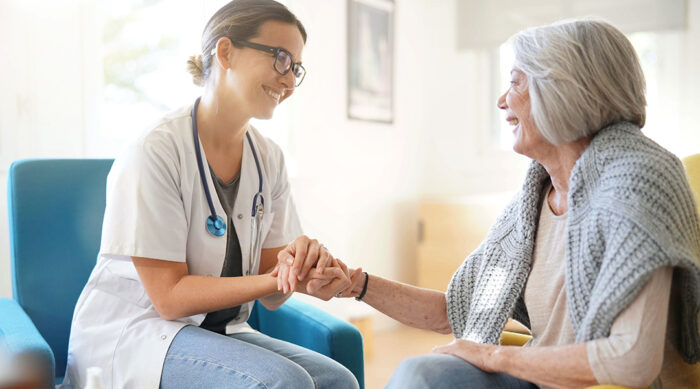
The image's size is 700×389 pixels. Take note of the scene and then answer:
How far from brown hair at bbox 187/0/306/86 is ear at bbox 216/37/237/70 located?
0.04 ft

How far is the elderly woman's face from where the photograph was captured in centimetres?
136

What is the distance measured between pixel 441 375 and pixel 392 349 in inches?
106

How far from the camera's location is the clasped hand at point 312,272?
1.54 metres

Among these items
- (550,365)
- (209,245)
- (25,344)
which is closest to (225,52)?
(209,245)

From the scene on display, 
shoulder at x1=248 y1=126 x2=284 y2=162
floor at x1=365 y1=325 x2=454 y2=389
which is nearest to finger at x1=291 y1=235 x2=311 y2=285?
shoulder at x1=248 y1=126 x2=284 y2=162

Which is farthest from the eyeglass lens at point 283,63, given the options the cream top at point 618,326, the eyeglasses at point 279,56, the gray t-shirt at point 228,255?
the cream top at point 618,326

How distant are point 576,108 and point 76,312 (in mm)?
1265

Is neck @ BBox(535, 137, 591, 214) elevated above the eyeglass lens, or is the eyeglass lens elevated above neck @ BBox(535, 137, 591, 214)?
the eyeglass lens

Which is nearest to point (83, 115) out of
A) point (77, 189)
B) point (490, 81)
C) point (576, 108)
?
point (77, 189)

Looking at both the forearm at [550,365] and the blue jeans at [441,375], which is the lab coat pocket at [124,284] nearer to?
the blue jeans at [441,375]

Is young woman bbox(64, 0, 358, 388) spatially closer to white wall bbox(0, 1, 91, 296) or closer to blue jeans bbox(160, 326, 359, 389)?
blue jeans bbox(160, 326, 359, 389)

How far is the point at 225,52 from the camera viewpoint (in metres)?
1.67

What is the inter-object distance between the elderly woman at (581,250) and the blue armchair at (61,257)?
0.35 metres

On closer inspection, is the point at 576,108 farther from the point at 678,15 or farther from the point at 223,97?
the point at 678,15
